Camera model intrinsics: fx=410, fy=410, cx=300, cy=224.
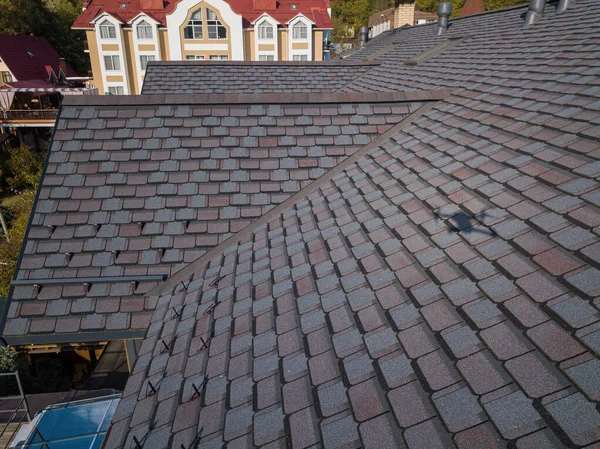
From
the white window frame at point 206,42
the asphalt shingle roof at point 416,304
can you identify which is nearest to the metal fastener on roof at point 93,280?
the asphalt shingle roof at point 416,304

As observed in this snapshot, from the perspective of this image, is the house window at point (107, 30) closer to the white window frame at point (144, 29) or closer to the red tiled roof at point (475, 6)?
the white window frame at point (144, 29)

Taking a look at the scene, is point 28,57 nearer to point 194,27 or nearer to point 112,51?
point 112,51

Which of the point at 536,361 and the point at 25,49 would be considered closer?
the point at 536,361

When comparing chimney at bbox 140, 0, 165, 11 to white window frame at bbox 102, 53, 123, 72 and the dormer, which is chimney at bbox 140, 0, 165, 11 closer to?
white window frame at bbox 102, 53, 123, 72

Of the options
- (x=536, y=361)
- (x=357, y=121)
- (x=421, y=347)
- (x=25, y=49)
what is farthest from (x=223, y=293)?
(x=25, y=49)

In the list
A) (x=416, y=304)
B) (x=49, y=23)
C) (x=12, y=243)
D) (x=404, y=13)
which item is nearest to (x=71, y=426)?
(x=416, y=304)

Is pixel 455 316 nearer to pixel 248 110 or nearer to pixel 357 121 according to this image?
pixel 357 121
